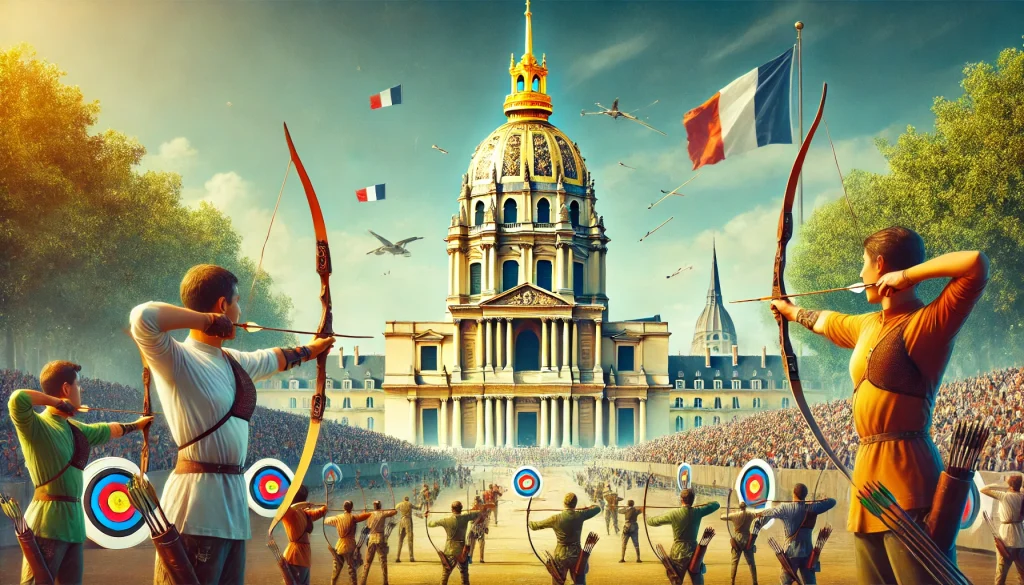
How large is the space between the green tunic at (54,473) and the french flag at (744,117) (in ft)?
41.6

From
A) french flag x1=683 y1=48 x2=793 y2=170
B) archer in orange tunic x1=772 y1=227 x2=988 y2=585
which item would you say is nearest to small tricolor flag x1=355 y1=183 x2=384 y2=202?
french flag x1=683 y1=48 x2=793 y2=170

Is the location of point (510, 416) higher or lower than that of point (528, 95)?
lower

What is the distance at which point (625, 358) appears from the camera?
7256cm

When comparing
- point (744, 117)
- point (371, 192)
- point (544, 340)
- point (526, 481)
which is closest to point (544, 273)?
point (544, 340)

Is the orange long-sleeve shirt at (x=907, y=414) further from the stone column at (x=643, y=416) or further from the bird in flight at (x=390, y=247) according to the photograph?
the stone column at (x=643, y=416)

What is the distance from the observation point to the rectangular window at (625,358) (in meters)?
72.5

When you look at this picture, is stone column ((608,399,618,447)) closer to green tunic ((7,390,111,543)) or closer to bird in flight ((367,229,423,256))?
bird in flight ((367,229,423,256))

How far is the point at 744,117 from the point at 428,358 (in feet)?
173

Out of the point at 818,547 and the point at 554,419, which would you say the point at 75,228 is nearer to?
the point at 818,547

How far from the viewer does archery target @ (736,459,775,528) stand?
11352 mm

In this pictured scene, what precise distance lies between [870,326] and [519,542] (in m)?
14.7

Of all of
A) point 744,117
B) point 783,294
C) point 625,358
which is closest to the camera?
point 783,294

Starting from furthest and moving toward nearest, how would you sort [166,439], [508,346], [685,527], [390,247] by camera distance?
[508,346], [390,247], [166,439], [685,527]

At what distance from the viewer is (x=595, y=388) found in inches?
2758
